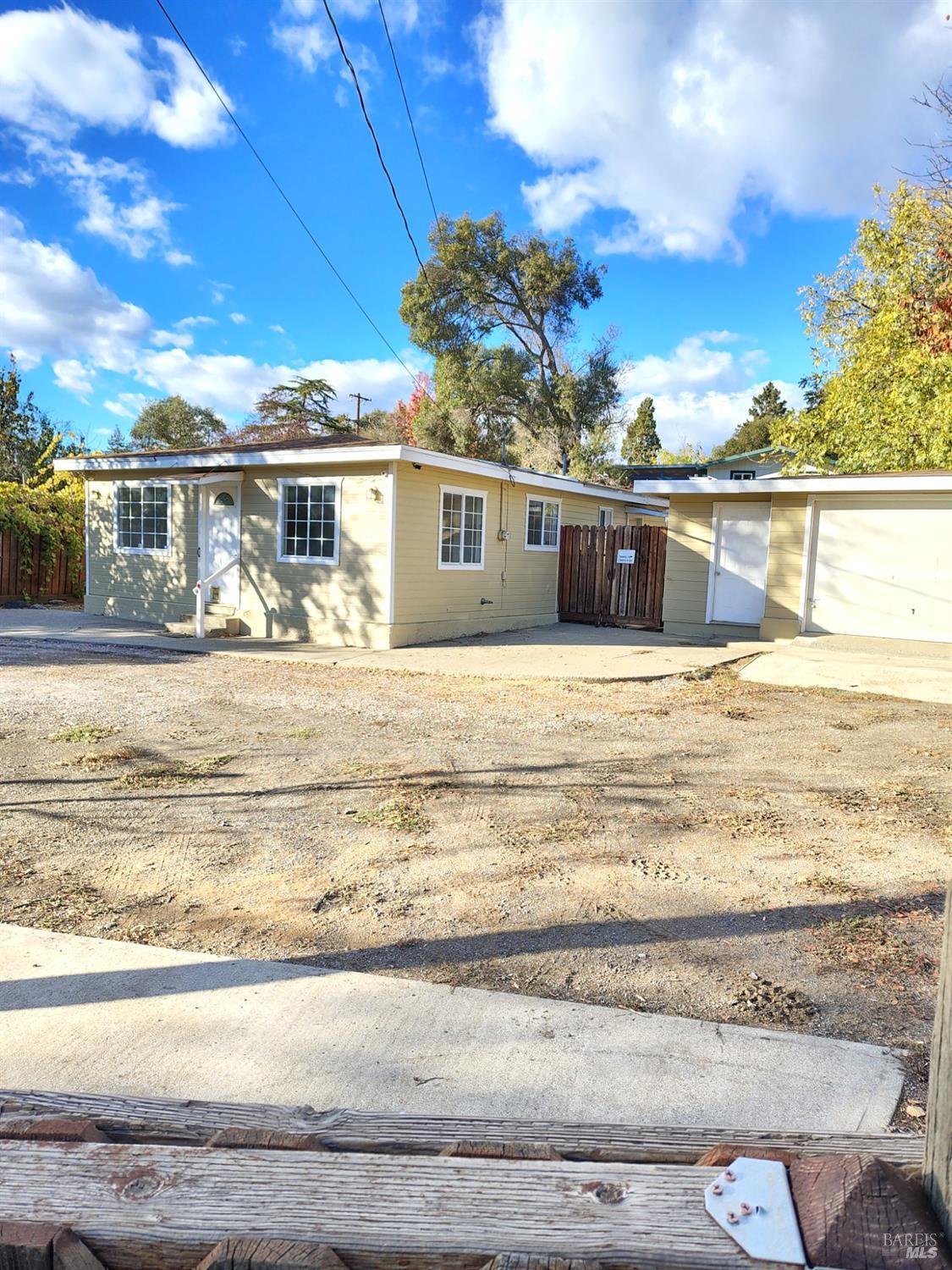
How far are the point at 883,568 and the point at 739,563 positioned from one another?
2498 mm

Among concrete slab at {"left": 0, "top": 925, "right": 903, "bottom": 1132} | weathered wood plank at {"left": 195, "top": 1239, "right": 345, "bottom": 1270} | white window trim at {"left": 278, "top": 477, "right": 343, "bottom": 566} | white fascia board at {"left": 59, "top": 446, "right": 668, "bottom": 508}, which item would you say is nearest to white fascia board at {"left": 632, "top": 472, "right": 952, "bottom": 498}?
white fascia board at {"left": 59, "top": 446, "right": 668, "bottom": 508}

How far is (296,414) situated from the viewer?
4303 cm

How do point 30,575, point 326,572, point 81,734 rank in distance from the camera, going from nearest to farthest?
point 81,734, point 326,572, point 30,575

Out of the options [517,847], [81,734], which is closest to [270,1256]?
[517,847]

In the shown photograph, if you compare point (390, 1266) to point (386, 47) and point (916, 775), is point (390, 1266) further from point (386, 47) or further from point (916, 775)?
point (386, 47)

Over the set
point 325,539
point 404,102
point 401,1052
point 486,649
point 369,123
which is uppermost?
point 404,102

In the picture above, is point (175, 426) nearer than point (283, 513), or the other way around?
point (283, 513)

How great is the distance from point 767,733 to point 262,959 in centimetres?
566

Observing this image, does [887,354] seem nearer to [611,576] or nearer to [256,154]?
[611,576]

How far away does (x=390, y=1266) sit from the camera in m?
1.00

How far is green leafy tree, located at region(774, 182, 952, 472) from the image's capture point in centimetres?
1877

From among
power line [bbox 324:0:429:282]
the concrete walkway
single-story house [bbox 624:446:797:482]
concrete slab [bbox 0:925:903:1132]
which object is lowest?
concrete slab [bbox 0:925:903:1132]

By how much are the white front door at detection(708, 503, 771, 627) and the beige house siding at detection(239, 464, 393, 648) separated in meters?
6.17

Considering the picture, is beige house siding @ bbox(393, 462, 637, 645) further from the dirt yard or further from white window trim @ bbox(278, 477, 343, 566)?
the dirt yard
